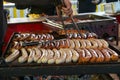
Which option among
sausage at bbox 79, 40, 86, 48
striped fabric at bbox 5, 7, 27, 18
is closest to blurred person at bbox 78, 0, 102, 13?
striped fabric at bbox 5, 7, 27, 18

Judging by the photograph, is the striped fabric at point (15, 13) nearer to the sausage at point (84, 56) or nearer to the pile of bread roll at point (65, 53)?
the pile of bread roll at point (65, 53)

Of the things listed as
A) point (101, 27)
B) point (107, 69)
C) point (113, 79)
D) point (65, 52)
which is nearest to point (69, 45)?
point (65, 52)

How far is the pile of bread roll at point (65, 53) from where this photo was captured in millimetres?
1743

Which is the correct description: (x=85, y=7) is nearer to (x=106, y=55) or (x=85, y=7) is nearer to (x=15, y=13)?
(x=15, y=13)

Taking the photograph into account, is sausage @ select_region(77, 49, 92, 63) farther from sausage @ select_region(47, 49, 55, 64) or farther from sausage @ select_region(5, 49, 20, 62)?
sausage @ select_region(5, 49, 20, 62)

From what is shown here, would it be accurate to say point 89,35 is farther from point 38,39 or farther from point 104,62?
point 104,62

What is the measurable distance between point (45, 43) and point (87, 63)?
497 mm

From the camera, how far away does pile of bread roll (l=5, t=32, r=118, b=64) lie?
→ 5.72 feet

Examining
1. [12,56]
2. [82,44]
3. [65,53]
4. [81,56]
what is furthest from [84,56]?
[12,56]

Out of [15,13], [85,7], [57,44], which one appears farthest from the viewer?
[15,13]

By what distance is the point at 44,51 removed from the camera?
1891mm

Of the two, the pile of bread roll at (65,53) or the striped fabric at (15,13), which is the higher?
the pile of bread roll at (65,53)

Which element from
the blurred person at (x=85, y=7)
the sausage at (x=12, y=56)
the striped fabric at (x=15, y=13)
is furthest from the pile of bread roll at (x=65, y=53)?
the striped fabric at (x=15, y=13)

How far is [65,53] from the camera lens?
6.06 ft
